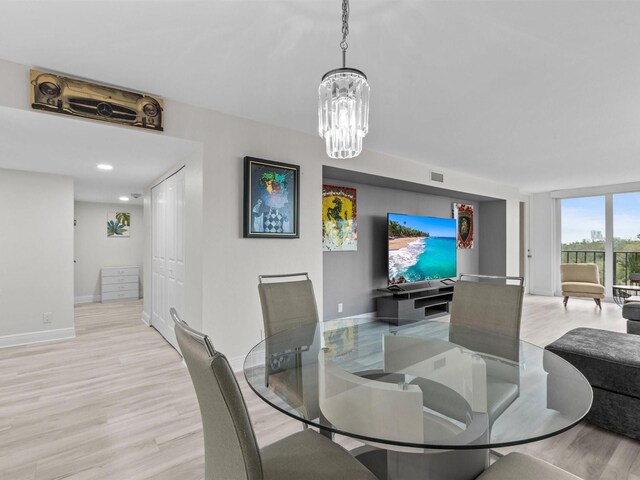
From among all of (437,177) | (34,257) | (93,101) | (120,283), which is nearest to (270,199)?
(93,101)

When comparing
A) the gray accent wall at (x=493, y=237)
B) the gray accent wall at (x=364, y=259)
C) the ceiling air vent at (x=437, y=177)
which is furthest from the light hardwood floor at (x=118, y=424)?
the gray accent wall at (x=493, y=237)

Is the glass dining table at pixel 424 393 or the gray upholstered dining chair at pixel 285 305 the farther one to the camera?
the gray upholstered dining chair at pixel 285 305

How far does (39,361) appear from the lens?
10.8 ft

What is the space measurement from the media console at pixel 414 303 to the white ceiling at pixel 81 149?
324cm

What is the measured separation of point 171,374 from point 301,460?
2310mm

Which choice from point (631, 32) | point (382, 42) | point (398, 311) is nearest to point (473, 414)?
point (382, 42)

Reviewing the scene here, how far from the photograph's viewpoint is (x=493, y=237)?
692 centimetres

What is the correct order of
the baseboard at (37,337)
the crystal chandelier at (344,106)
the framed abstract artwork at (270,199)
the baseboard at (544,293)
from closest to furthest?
the crystal chandelier at (344,106), the framed abstract artwork at (270,199), the baseboard at (37,337), the baseboard at (544,293)

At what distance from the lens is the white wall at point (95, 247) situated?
6.60 metres

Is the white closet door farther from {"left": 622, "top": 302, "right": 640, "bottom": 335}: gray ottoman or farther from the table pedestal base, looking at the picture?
{"left": 622, "top": 302, "right": 640, "bottom": 335}: gray ottoman

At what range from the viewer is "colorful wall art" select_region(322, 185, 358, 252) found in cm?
428

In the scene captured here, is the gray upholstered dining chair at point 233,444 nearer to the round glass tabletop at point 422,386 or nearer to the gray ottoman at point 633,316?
the round glass tabletop at point 422,386

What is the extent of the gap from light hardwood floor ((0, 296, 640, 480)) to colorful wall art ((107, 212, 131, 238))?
3.70m

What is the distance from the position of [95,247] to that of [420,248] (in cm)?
649
